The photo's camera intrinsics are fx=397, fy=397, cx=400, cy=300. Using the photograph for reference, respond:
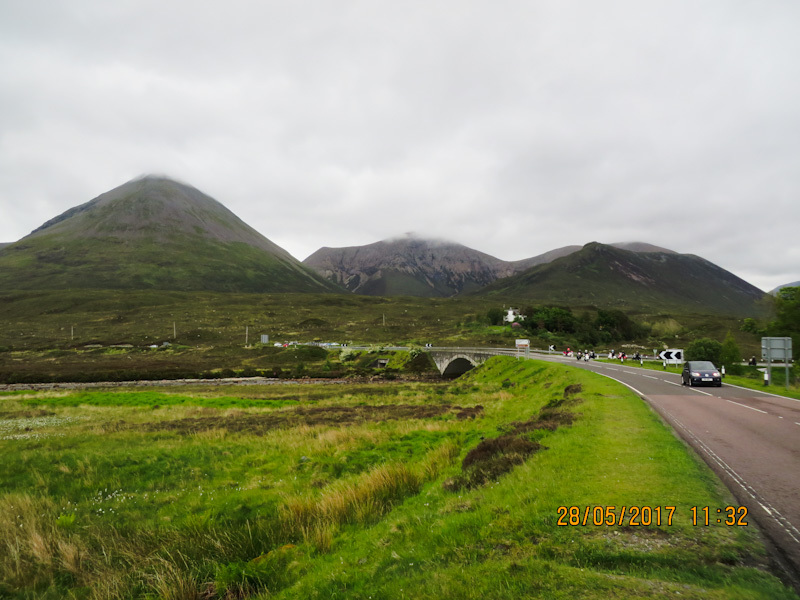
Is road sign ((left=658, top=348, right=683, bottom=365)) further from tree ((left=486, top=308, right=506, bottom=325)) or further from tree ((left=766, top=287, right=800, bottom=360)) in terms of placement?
tree ((left=486, top=308, right=506, bottom=325))

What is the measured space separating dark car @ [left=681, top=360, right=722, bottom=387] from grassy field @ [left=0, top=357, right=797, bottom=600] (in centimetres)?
1172

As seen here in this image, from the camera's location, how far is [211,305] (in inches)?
7525

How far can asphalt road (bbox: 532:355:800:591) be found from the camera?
6.76 meters

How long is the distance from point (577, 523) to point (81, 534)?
39.1 ft

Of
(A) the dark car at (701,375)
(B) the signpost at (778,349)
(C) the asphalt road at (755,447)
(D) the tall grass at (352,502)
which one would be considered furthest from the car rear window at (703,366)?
(D) the tall grass at (352,502)

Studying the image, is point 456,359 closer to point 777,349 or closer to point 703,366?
point 703,366

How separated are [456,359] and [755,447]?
196 ft

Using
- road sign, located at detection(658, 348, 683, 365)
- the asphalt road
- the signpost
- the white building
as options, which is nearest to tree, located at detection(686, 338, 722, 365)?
road sign, located at detection(658, 348, 683, 365)

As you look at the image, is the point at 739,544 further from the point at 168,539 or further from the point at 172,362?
the point at 172,362

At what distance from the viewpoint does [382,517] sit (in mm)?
9625

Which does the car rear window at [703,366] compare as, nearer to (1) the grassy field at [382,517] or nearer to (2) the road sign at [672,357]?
(1) the grassy field at [382,517]

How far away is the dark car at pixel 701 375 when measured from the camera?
27.0 metres

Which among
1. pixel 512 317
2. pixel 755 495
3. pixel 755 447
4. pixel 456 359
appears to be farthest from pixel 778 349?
pixel 512 317

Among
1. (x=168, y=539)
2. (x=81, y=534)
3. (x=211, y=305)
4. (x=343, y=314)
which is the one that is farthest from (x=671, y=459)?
(x=211, y=305)
